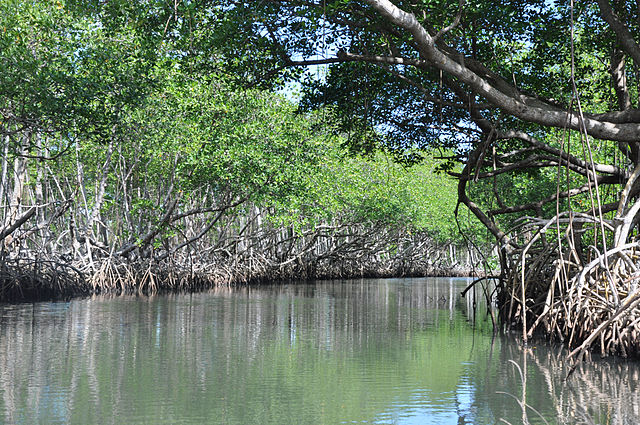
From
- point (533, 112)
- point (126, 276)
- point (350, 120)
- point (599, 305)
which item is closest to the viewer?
point (599, 305)

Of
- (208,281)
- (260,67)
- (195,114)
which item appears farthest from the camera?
(208,281)

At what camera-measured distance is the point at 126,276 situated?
1609cm

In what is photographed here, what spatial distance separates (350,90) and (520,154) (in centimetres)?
257

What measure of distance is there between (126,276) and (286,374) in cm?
1106

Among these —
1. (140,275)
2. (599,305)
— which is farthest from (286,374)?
(140,275)

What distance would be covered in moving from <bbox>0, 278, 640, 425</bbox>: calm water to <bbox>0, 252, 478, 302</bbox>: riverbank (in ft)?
10.6

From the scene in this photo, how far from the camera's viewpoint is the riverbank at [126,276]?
1310cm

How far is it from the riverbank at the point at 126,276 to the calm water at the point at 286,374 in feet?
10.6

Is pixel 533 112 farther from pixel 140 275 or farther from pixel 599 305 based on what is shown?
pixel 140 275

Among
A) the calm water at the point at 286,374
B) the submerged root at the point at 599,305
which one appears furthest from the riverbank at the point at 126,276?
the submerged root at the point at 599,305

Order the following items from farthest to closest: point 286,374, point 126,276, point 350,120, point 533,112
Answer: point 126,276 → point 350,120 → point 533,112 → point 286,374

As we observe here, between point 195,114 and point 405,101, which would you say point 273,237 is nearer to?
point 195,114

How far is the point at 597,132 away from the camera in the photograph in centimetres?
651

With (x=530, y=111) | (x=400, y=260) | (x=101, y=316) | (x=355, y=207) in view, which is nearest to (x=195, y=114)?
(x=101, y=316)
